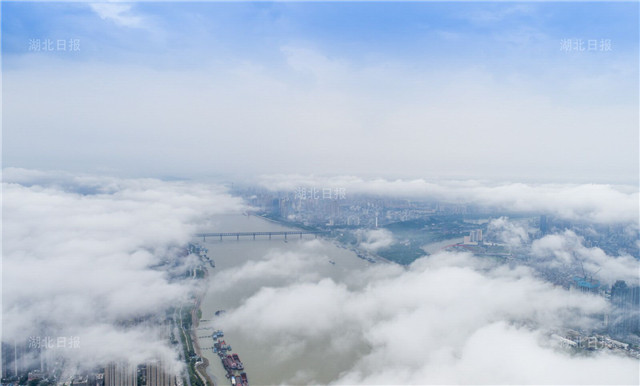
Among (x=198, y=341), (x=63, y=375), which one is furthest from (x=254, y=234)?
(x=63, y=375)

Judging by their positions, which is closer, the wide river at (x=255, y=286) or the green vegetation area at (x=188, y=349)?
the green vegetation area at (x=188, y=349)

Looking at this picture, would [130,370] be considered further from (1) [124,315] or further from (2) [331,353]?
(2) [331,353]

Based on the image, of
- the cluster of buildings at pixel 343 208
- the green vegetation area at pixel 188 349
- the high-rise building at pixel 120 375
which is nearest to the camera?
the high-rise building at pixel 120 375

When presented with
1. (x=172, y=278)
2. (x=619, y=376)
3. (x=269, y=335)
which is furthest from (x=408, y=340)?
(x=172, y=278)

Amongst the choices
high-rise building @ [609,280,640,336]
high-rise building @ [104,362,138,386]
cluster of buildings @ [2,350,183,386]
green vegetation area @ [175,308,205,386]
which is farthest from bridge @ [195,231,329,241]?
high-rise building @ [609,280,640,336]

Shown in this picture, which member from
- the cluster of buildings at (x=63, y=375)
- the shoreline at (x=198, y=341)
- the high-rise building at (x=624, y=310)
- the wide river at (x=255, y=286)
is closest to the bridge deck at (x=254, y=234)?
the wide river at (x=255, y=286)

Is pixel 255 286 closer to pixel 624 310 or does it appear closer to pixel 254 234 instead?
pixel 254 234

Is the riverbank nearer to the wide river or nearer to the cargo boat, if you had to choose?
the wide river

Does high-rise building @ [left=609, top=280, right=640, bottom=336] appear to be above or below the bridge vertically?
below

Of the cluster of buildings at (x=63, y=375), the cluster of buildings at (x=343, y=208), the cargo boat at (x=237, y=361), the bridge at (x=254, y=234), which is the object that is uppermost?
the cluster of buildings at (x=343, y=208)

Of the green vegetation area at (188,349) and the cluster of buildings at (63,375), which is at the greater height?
the cluster of buildings at (63,375)

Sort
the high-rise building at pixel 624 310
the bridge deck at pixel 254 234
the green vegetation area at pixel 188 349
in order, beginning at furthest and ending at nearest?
the bridge deck at pixel 254 234 → the high-rise building at pixel 624 310 → the green vegetation area at pixel 188 349

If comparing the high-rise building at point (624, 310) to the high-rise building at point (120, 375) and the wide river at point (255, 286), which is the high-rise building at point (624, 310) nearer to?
the wide river at point (255, 286)
